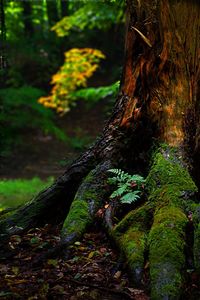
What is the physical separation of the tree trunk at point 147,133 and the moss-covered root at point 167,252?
21 centimetres

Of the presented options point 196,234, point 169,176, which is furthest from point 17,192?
point 196,234

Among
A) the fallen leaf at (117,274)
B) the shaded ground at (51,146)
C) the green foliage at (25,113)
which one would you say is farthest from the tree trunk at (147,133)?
the green foliage at (25,113)

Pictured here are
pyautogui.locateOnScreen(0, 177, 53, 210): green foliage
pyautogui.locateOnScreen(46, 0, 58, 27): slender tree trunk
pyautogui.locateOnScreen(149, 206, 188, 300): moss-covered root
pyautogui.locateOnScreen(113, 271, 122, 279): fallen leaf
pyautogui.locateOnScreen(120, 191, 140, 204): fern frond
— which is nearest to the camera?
pyautogui.locateOnScreen(149, 206, 188, 300): moss-covered root

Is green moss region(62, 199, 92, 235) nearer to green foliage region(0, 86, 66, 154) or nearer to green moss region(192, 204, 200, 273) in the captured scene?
green moss region(192, 204, 200, 273)

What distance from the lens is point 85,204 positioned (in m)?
4.45

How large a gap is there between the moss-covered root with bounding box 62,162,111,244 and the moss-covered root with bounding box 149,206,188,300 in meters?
0.79

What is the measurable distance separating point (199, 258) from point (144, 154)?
1.53 m

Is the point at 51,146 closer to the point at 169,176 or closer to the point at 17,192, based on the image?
the point at 17,192

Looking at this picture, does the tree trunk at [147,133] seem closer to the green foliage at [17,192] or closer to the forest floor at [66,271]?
the forest floor at [66,271]

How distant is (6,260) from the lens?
13.3 ft

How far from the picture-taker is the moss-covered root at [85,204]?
422 cm

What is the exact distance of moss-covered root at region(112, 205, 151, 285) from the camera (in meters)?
3.49

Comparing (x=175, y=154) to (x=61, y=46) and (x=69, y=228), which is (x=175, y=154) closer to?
(x=69, y=228)

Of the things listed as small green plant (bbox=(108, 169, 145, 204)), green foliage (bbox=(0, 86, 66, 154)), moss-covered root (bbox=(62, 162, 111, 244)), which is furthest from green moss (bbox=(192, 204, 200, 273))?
green foliage (bbox=(0, 86, 66, 154))
